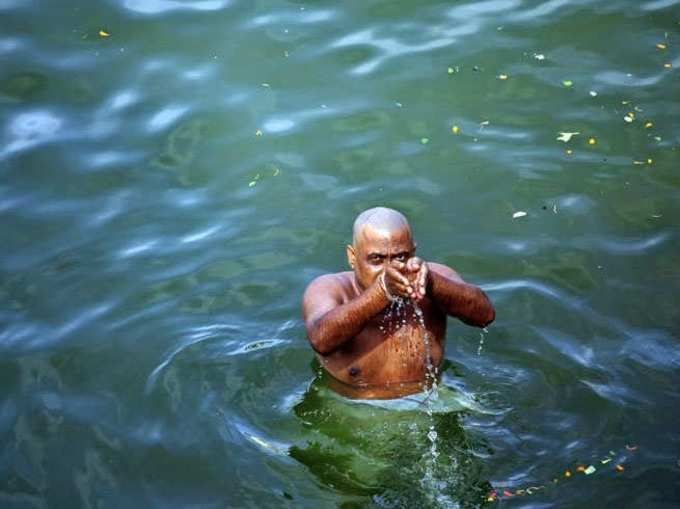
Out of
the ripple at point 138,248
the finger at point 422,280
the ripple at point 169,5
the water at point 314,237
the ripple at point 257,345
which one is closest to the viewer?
the finger at point 422,280

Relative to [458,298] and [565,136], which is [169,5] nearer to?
[565,136]

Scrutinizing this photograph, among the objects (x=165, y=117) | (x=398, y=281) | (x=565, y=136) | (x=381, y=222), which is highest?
(x=381, y=222)

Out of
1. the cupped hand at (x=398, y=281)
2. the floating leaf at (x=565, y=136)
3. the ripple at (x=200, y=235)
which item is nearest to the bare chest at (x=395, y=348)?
the cupped hand at (x=398, y=281)

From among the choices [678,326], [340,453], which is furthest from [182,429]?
[678,326]

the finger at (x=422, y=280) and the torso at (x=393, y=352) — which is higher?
the finger at (x=422, y=280)

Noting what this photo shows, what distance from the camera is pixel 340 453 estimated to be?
684 cm

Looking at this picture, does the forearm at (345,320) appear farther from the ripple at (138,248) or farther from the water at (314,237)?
the ripple at (138,248)

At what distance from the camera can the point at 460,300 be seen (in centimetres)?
667

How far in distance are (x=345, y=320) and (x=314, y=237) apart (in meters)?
2.55

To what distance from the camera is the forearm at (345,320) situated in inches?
251

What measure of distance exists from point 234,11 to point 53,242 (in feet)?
12.3

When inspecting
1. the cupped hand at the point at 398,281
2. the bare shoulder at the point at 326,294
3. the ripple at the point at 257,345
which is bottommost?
the ripple at the point at 257,345

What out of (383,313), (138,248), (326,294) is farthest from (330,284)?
(138,248)

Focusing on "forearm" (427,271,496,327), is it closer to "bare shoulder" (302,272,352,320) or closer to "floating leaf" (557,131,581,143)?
"bare shoulder" (302,272,352,320)
